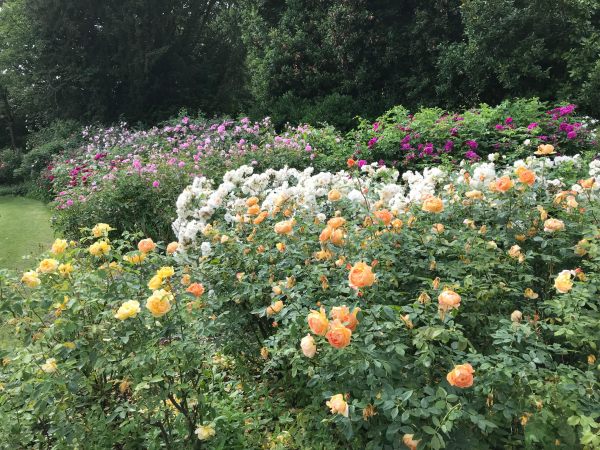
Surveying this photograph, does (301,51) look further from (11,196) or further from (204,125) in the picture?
(11,196)

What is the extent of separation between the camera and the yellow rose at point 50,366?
5.05 ft

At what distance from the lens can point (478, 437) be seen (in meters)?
1.56

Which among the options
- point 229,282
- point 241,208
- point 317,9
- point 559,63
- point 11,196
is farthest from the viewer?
point 11,196

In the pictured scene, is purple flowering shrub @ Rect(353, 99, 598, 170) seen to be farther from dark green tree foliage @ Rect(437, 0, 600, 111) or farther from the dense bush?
dark green tree foliage @ Rect(437, 0, 600, 111)

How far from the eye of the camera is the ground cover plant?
1.43 meters

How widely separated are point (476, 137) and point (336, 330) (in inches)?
197

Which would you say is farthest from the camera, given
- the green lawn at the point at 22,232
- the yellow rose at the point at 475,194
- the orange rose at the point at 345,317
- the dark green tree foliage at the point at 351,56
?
the dark green tree foliage at the point at 351,56

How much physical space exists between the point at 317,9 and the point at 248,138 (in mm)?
5080

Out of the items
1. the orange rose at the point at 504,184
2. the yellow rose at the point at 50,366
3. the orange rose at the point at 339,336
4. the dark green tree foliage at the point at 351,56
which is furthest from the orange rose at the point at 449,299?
the dark green tree foliage at the point at 351,56

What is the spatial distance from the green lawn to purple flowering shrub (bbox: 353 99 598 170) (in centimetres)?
412

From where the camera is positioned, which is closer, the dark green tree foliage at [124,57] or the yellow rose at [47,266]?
the yellow rose at [47,266]

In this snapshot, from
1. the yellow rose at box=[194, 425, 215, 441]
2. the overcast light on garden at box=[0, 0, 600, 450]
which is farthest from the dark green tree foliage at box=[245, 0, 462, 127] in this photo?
the yellow rose at box=[194, 425, 215, 441]

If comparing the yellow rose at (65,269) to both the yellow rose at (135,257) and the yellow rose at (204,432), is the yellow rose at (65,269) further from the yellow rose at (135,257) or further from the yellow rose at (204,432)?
the yellow rose at (204,432)

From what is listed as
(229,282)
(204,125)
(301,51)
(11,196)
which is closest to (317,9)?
(301,51)
